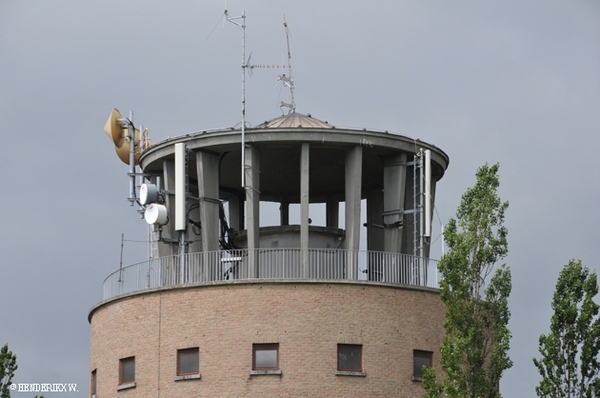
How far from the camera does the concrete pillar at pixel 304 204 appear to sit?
193 ft

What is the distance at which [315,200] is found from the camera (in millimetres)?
67375

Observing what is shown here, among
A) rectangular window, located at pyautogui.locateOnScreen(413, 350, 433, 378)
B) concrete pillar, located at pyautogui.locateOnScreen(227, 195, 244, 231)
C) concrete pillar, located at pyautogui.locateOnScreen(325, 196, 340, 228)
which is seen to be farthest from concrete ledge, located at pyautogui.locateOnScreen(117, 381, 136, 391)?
concrete pillar, located at pyautogui.locateOnScreen(325, 196, 340, 228)

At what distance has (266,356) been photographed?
57250 millimetres

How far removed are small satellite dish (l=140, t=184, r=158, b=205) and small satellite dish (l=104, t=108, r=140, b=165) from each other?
4.28 m

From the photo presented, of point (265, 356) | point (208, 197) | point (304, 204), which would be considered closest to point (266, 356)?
point (265, 356)

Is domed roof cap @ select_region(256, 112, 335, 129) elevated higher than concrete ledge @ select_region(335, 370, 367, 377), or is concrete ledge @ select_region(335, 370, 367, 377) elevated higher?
domed roof cap @ select_region(256, 112, 335, 129)

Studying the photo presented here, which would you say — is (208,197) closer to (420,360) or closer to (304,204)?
(304,204)

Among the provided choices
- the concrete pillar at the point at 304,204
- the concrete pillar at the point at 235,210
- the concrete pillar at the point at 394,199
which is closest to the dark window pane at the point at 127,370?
the concrete pillar at the point at 304,204

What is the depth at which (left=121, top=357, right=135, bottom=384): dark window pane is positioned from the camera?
Answer: 59094mm

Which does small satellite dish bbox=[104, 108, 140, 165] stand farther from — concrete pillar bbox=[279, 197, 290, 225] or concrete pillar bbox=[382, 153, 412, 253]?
concrete pillar bbox=[382, 153, 412, 253]

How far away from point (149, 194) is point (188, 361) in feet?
21.9

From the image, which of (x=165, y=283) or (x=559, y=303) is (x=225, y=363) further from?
(x=559, y=303)

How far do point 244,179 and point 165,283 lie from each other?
4333 millimetres

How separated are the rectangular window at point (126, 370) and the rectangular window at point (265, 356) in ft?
14.5
